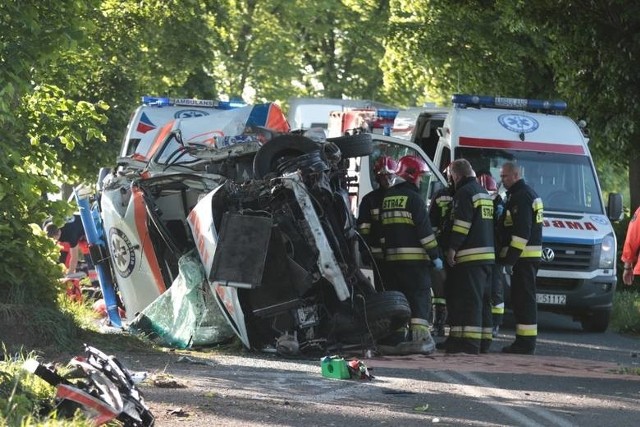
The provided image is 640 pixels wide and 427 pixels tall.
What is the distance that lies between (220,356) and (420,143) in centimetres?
790

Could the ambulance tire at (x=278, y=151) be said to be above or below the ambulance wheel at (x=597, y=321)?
above

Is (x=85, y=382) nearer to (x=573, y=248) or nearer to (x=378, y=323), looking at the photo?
(x=378, y=323)

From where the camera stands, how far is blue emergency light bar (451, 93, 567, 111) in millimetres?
17656

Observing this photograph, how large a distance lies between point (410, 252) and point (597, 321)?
18.0 ft

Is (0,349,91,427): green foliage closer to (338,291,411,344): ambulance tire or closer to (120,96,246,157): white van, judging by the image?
(338,291,411,344): ambulance tire

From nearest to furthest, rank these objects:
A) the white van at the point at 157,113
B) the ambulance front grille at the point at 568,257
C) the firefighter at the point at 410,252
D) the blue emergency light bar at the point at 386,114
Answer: the firefighter at the point at 410,252, the ambulance front grille at the point at 568,257, the white van at the point at 157,113, the blue emergency light bar at the point at 386,114

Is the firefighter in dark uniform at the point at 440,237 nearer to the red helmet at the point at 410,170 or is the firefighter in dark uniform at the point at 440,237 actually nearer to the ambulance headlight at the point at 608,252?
the red helmet at the point at 410,170

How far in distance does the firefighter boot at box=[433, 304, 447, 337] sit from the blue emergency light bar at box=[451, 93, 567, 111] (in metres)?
3.94

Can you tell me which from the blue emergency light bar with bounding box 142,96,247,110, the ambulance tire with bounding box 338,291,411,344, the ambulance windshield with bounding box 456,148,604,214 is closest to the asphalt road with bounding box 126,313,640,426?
the ambulance tire with bounding box 338,291,411,344

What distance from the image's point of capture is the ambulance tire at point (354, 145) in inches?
509

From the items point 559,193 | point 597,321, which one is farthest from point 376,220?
point 597,321

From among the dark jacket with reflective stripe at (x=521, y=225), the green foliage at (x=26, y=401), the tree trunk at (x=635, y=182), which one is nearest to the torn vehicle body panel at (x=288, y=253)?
the dark jacket with reflective stripe at (x=521, y=225)

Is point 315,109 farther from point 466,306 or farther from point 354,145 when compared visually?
point 466,306

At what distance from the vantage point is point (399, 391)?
9656 millimetres
